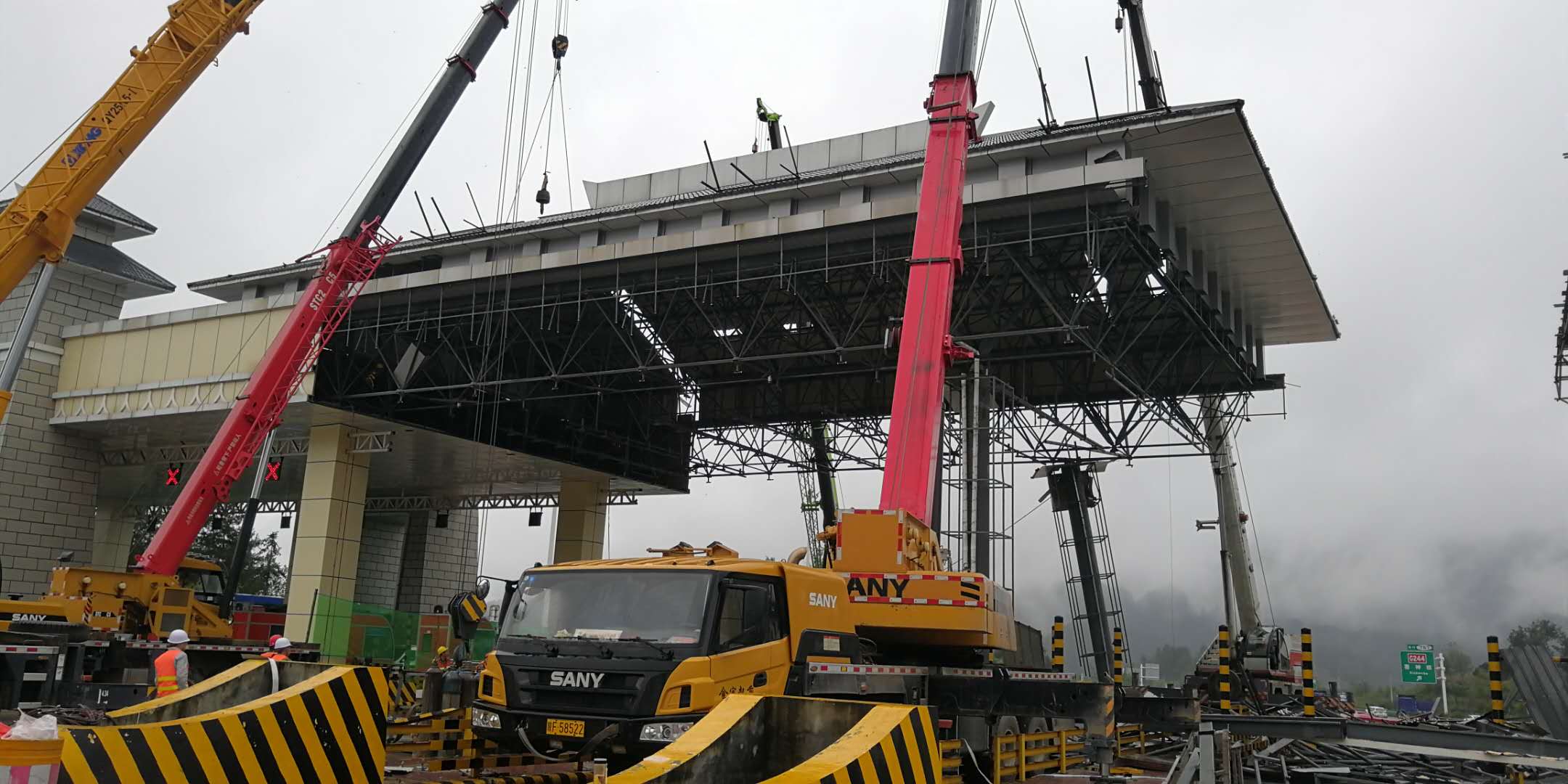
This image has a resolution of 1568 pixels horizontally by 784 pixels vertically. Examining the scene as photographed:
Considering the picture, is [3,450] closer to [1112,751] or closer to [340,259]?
[340,259]

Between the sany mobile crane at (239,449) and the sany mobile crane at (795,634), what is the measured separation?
11499mm

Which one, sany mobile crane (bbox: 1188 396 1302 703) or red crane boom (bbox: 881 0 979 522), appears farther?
sany mobile crane (bbox: 1188 396 1302 703)

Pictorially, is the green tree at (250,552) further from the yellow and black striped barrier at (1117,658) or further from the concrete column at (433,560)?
the yellow and black striped barrier at (1117,658)

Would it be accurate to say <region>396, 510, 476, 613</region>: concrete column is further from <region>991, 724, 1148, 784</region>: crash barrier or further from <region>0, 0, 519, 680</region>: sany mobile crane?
<region>991, 724, 1148, 784</region>: crash barrier

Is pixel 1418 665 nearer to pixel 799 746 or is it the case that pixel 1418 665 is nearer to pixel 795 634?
pixel 795 634

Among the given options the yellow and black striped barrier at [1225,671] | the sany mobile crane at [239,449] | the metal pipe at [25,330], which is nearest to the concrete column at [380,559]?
the sany mobile crane at [239,449]

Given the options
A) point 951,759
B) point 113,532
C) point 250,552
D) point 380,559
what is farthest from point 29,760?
point 250,552

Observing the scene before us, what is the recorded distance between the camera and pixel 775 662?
33.7 ft

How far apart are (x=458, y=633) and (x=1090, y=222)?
606 inches

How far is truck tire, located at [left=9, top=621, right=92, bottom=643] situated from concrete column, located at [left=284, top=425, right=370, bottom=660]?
14510mm

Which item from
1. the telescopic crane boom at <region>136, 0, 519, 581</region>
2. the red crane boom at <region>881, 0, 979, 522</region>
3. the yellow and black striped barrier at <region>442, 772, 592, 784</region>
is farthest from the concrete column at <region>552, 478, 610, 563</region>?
the yellow and black striped barrier at <region>442, 772, 592, 784</region>

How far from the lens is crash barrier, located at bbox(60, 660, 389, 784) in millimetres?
6370

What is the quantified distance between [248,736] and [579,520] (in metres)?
33.2

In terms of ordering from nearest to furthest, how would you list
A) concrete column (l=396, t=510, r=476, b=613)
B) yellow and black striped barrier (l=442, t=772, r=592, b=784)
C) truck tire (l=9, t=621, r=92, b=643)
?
yellow and black striped barrier (l=442, t=772, r=592, b=784), truck tire (l=9, t=621, r=92, b=643), concrete column (l=396, t=510, r=476, b=613)
